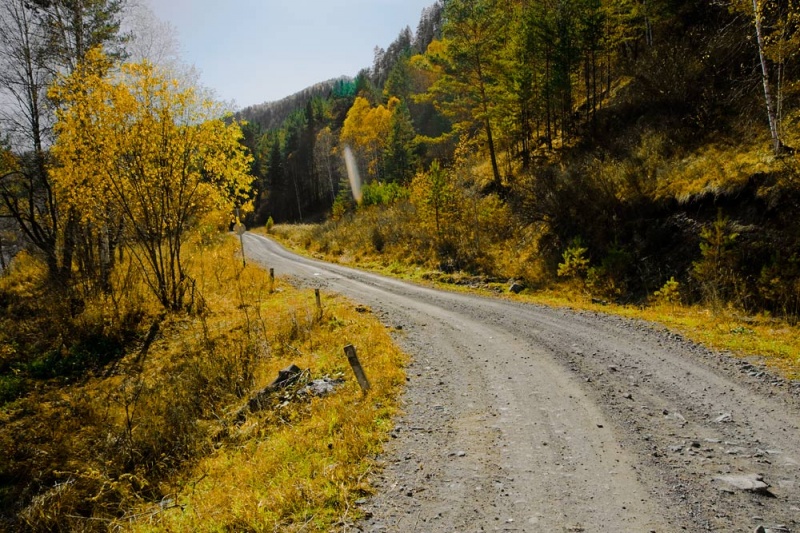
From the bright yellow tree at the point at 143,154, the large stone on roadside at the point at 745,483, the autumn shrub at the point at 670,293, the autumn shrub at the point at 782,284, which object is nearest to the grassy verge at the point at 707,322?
the autumn shrub at the point at 670,293

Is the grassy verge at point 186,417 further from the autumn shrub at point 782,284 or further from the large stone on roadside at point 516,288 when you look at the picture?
the autumn shrub at point 782,284

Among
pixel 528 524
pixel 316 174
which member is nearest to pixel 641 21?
pixel 528 524

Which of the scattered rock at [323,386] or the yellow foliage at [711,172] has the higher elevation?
the yellow foliage at [711,172]

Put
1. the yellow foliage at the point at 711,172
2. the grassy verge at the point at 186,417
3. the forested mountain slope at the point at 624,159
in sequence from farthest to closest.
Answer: the yellow foliage at the point at 711,172 < the forested mountain slope at the point at 624,159 < the grassy verge at the point at 186,417

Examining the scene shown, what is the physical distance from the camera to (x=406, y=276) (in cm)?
A: 2161

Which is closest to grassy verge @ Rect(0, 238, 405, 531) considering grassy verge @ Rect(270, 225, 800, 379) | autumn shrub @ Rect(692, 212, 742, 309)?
grassy verge @ Rect(270, 225, 800, 379)

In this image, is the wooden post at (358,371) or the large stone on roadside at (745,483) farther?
the wooden post at (358,371)

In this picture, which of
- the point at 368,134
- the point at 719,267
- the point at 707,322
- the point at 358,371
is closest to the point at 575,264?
the point at 719,267

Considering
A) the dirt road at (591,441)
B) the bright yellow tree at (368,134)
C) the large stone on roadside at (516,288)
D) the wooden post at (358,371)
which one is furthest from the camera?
the bright yellow tree at (368,134)

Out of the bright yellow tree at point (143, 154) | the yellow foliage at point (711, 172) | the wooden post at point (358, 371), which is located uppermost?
the bright yellow tree at point (143, 154)

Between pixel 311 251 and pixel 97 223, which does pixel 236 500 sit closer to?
pixel 97 223

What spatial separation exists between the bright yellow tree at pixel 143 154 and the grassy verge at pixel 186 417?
10.3ft

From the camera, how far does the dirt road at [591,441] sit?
4098mm

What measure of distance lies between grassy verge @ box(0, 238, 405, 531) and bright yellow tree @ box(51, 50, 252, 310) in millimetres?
3145
